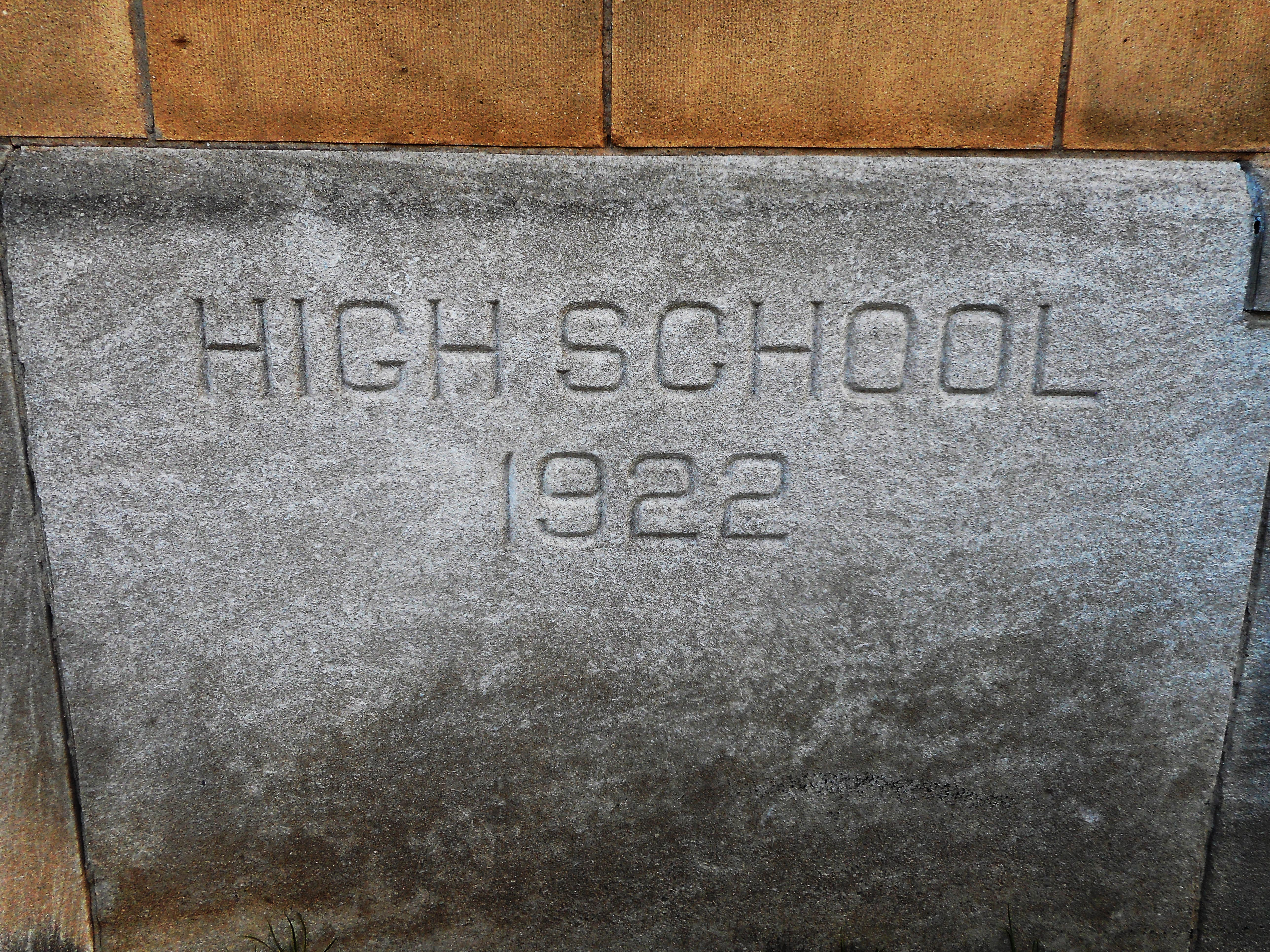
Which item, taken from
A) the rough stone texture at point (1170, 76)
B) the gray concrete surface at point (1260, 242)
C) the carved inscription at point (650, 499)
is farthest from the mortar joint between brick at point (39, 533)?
the gray concrete surface at point (1260, 242)

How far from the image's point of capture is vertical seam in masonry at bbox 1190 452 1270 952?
71.0 inches

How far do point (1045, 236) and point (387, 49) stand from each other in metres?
1.47

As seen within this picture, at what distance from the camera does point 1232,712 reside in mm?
1879

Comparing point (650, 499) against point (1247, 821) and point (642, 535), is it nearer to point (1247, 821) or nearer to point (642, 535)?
point (642, 535)

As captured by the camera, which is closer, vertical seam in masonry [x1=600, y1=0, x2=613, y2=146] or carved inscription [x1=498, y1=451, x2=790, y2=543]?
vertical seam in masonry [x1=600, y1=0, x2=613, y2=146]

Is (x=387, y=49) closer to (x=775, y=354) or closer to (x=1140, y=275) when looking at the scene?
(x=775, y=354)

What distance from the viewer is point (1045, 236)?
5.51 feet

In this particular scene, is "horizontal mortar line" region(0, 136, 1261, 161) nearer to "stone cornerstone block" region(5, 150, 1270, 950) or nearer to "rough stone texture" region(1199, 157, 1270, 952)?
"stone cornerstone block" region(5, 150, 1270, 950)

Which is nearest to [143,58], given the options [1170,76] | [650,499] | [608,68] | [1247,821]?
[608,68]

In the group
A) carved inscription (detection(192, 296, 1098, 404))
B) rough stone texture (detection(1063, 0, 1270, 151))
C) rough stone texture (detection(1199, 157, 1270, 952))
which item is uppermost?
rough stone texture (detection(1063, 0, 1270, 151))

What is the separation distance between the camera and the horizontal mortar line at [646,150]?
1688 mm

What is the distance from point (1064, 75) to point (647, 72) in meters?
0.90

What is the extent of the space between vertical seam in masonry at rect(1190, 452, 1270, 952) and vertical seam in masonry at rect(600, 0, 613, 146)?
1673mm

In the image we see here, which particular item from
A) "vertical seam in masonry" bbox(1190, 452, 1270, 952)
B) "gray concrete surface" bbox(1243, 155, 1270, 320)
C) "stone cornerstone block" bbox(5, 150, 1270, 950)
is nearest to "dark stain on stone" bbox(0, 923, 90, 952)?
"stone cornerstone block" bbox(5, 150, 1270, 950)
